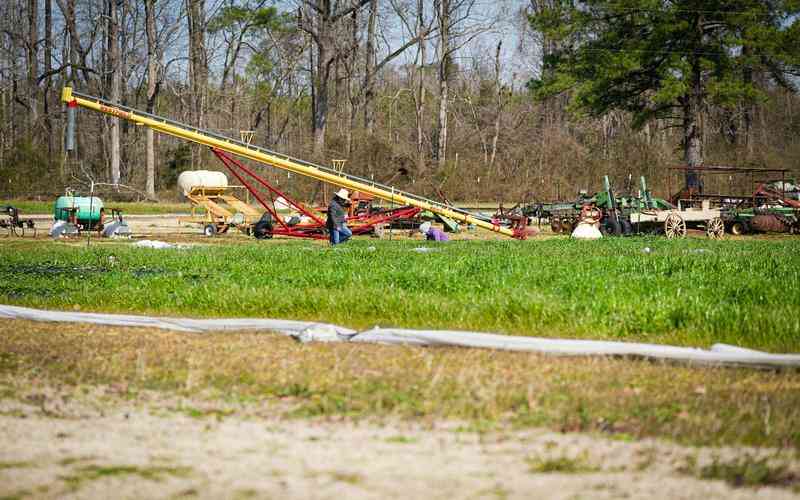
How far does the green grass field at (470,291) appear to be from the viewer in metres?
8.49

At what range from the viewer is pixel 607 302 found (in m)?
9.15

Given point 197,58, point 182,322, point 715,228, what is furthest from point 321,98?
point 182,322

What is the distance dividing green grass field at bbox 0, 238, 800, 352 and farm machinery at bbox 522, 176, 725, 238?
12.6 meters

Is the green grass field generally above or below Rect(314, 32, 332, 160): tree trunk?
below

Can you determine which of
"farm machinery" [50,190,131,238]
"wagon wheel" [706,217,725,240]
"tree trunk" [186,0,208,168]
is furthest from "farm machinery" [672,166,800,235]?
"tree trunk" [186,0,208,168]

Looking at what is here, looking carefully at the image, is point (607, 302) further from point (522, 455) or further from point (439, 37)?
point (439, 37)

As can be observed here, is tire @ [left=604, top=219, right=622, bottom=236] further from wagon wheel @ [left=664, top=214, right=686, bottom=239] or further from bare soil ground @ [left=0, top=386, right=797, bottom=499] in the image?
bare soil ground @ [left=0, top=386, right=797, bottom=499]

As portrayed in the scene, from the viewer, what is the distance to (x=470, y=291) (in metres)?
10.2

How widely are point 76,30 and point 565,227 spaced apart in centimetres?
4301

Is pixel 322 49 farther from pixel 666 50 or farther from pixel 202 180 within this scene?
pixel 202 180

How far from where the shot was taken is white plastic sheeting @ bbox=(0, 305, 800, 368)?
713 centimetres

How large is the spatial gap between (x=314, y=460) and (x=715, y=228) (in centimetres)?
2681

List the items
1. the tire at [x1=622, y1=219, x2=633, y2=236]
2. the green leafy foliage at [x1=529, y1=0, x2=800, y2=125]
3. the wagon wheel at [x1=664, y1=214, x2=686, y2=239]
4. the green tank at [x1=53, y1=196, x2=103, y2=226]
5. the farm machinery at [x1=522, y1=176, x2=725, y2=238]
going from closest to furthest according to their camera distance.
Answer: the green tank at [x1=53, y1=196, x2=103, y2=226] < the tire at [x1=622, y1=219, x2=633, y2=236] < the farm machinery at [x1=522, y1=176, x2=725, y2=238] < the wagon wheel at [x1=664, y1=214, x2=686, y2=239] < the green leafy foliage at [x1=529, y1=0, x2=800, y2=125]

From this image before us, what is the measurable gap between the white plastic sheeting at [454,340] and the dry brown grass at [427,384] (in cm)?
11
